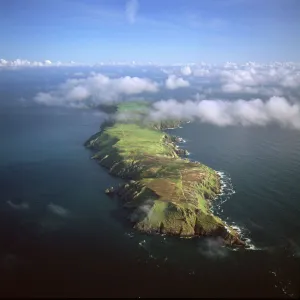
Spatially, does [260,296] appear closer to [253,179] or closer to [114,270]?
[114,270]

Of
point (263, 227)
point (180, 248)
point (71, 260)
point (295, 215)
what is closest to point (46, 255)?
point (71, 260)

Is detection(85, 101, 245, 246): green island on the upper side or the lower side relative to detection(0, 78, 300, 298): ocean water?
upper

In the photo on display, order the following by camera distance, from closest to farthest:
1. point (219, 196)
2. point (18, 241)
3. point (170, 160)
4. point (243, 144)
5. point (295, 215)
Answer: point (18, 241)
point (295, 215)
point (219, 196)
point (170, 160)
point (243, 144)

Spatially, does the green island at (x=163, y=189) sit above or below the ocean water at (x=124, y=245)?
above

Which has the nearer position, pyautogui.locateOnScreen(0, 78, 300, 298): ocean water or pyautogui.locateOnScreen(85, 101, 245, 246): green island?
pyautogui.locateOnScreen(0, 78, 300, 298): ocean water

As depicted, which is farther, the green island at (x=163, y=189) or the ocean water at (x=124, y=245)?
the green island at (x=163, y=189)
